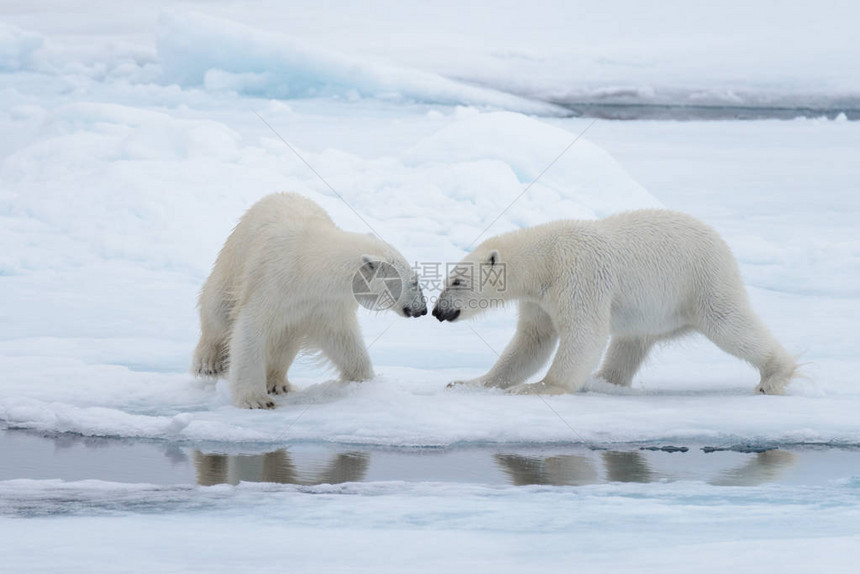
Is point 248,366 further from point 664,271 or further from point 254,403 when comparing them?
point 664,271

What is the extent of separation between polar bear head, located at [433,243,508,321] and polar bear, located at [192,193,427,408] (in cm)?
39

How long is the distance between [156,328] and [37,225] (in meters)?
3.26

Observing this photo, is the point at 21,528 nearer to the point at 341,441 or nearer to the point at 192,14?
the point at 341,441

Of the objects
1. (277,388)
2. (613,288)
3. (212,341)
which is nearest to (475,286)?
(613,288)

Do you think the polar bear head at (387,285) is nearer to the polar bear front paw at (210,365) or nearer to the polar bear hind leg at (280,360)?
the polar bear hind leg at (280,360)

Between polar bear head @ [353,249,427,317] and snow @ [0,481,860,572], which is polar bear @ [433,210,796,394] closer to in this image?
polar bear head @ [353,249,427,317]

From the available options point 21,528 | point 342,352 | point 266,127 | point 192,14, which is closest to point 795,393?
point 342,352

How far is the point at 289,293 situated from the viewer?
5.49m

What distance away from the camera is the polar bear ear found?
17.4ft

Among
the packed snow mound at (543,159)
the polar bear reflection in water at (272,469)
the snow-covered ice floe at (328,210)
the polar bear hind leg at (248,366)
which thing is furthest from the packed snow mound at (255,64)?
the polar bear reflection in water at (272,469)

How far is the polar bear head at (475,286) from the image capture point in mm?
5812

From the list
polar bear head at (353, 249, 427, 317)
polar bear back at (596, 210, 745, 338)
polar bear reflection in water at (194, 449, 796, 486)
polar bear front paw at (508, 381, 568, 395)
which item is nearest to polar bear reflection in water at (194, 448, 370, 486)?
polar bear reflection in water at (194, 449, 796, 486)

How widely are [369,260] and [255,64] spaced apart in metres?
10.0

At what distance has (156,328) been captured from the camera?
8398mm
